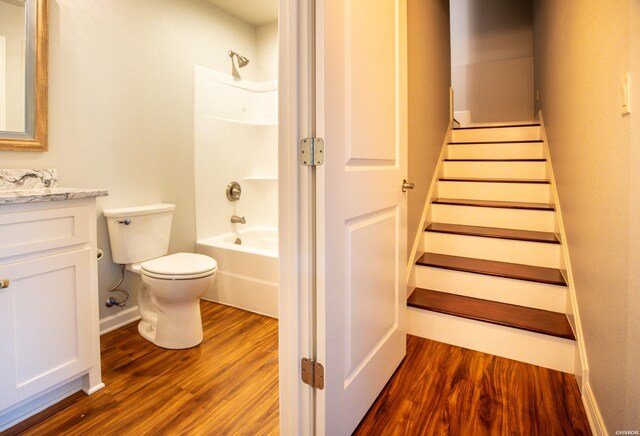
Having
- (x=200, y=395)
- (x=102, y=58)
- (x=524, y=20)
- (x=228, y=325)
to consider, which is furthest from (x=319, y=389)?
(x=524, y=20)

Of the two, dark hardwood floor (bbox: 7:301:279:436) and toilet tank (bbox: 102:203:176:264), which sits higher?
toilet tank (bbox: 102:203:176:264)

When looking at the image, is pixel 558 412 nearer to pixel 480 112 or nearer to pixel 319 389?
pixel 319 389

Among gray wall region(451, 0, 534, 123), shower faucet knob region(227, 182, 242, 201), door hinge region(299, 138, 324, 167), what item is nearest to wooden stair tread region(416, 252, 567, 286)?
door hinge region(299, 138, 324, 167)

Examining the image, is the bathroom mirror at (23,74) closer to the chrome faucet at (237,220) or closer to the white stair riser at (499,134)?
the chrome faucet at (237,220)

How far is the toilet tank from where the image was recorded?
2.19m

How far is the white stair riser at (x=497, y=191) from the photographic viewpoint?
271 cm

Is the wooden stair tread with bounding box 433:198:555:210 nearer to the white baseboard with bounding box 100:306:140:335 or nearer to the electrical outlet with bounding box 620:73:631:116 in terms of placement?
the electrical outlet with bounding box 620:73:631:116

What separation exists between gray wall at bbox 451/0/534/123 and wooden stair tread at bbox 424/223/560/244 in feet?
9.53

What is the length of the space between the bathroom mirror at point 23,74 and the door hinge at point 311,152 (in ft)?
5.13

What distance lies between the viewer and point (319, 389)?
1180 millimetres

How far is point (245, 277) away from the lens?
2609 millimetres

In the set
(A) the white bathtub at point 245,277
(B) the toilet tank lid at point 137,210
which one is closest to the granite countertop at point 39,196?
(B) the toilet tank lid at point 137,210

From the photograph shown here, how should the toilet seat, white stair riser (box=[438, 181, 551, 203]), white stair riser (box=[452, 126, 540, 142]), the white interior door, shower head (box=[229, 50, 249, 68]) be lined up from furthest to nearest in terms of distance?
white stair riser (box=[452, 126, 540, 142]) → shower head (box=[229, 50, 249, 68]) → white stair riser (box=[438, 181, 551, 203]) → the toilet seat → the white interior door

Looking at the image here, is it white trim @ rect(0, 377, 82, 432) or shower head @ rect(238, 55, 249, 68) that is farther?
shower head @ rect(238, 55, 249, 68)
